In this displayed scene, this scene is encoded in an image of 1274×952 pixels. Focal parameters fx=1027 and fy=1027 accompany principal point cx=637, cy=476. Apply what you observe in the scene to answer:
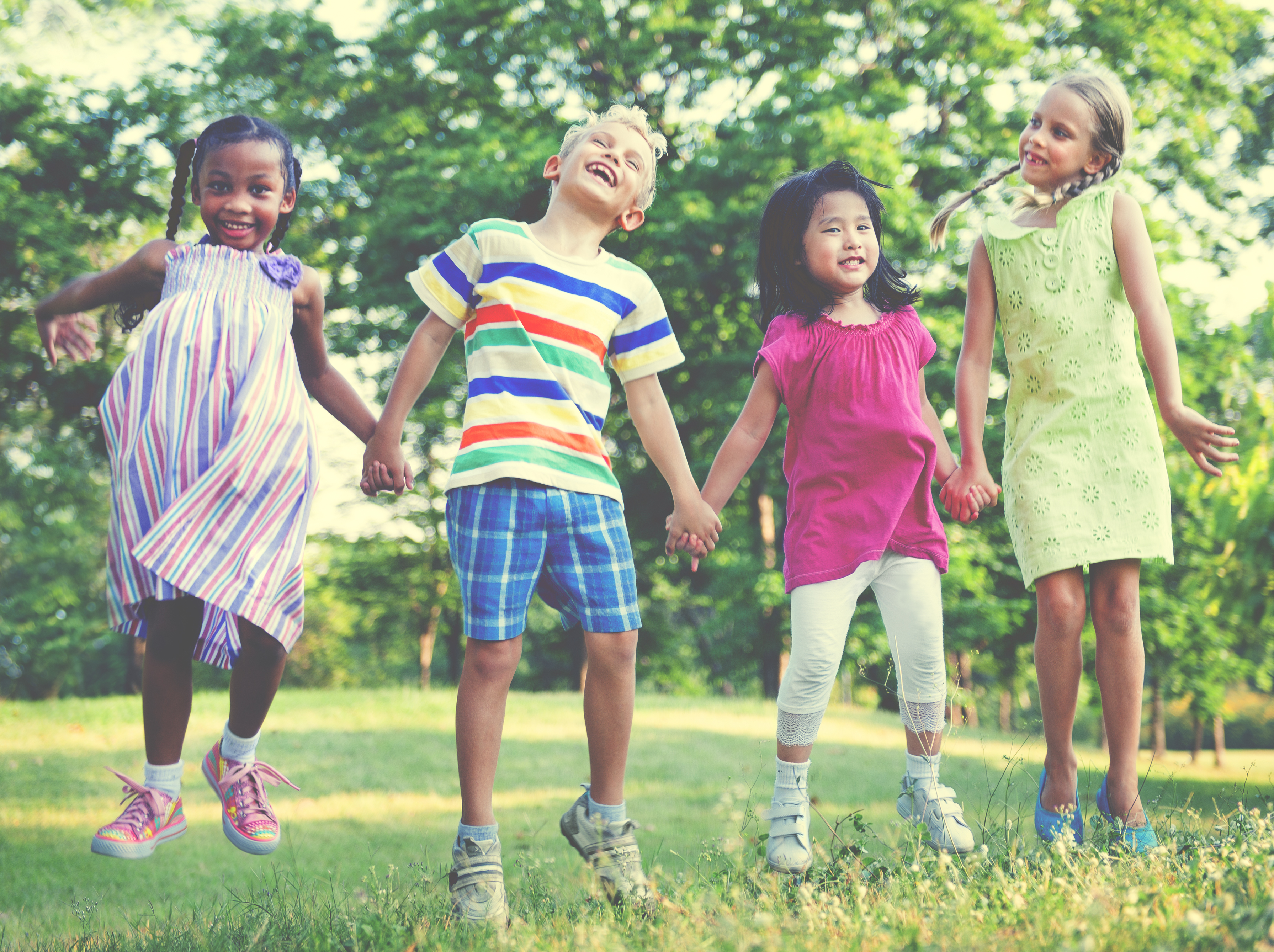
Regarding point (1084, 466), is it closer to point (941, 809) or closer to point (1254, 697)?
point (941, 809)

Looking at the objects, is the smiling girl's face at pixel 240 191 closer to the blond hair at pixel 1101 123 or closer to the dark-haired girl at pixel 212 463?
the dark-haired girl at pixel 212 463

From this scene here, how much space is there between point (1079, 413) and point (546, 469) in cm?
185

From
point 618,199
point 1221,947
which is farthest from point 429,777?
point 1221,947

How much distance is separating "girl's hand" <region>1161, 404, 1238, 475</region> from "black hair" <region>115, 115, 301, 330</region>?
306 centimetres

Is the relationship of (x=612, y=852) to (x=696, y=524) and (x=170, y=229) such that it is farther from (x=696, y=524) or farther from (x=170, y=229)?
(x=170, y=229)

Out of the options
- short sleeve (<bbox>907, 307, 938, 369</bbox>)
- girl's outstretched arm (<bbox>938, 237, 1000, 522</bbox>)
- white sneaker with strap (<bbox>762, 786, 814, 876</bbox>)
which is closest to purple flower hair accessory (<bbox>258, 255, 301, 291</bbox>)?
short sleeve (<bbox>907, 307, 938, 369</bbox>)

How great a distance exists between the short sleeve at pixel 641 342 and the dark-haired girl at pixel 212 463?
955mm

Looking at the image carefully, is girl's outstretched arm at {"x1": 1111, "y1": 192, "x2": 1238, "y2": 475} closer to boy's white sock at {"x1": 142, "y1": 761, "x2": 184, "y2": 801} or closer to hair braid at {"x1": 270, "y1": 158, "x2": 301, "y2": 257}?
hair braid at {"x1": 270, "y1": 158, "x2": 301, "y2": 257}

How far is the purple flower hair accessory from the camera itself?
3.54 metres

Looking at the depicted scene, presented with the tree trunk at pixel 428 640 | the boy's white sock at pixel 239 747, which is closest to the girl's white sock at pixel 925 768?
the boy's white sock at pixel 239 747

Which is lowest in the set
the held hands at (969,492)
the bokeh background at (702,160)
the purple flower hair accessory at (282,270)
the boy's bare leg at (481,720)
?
the boy's bare leg at (481,720)

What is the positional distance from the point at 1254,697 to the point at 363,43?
34503 millimetres

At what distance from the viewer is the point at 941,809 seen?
3.30m

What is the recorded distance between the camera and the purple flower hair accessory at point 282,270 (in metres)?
3.54
